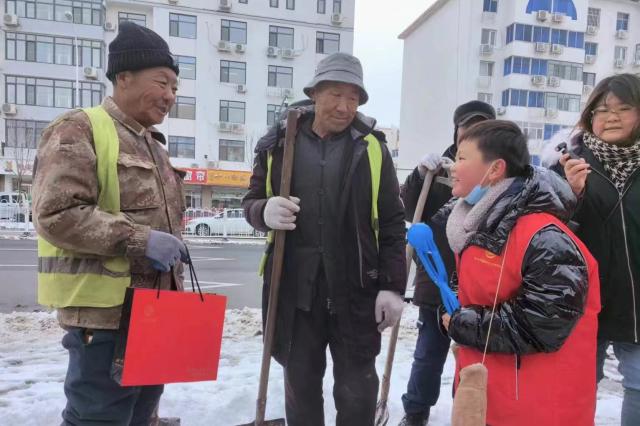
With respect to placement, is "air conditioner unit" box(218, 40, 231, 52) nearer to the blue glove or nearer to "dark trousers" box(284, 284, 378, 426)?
"dark trousers" box(284, 284, 378, 426)

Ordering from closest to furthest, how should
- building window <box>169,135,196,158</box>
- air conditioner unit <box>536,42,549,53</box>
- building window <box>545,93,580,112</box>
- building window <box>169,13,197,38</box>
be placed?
building window <box>169,13,197,38</box> → building window <box>169,135,196,158</box> → air conditioner unit <box>536,42,549,53</box> → building window <box>545,93,580,112</box>

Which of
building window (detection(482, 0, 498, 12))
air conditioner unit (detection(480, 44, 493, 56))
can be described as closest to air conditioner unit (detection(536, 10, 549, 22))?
building window (detection(482, 0, 498, 12))

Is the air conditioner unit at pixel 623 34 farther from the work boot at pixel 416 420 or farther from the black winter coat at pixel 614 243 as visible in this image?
the work boot at pixel 416 420

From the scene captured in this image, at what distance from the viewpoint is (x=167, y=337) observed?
1.85 meters

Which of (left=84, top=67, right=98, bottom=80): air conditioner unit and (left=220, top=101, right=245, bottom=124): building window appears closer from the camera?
(left=84, top=67, right=98, bottom=80): air conditioner unit

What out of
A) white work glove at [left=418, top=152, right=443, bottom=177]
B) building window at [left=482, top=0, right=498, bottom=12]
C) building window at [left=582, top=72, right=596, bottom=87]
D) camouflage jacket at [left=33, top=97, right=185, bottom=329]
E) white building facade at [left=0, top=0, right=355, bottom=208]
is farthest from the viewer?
building window at [left=582, top=72, right=596, bottom=87]

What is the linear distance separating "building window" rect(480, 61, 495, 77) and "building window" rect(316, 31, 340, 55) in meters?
10.7

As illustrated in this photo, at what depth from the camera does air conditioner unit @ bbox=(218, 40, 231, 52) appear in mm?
→ 29892

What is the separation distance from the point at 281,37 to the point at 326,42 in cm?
314

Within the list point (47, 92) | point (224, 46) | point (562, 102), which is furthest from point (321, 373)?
point (562, 102)

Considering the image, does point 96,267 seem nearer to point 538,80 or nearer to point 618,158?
point 618,158

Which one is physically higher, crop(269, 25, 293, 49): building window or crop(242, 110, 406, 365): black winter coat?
crop(269, 25, 293, 49): building window

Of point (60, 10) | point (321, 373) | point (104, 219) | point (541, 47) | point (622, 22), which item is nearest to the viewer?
point (104, 219)

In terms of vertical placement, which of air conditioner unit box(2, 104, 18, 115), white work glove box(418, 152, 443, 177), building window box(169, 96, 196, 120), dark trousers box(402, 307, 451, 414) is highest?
building window box(169, 96, 196, 120)
